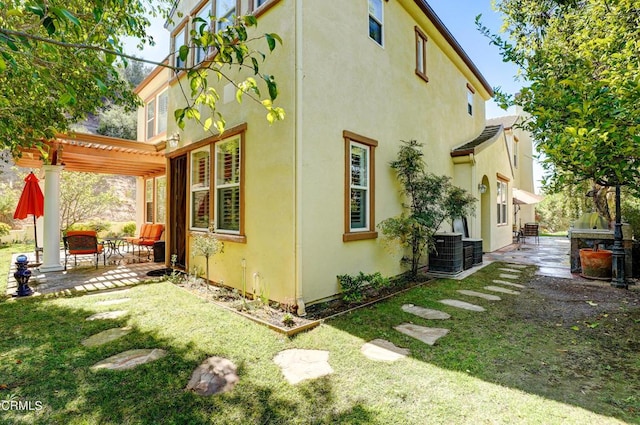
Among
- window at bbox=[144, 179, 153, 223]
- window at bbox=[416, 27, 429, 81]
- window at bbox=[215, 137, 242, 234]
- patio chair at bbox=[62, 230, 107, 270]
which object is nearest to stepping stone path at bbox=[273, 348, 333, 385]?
window at bbox=[215, 137, 242, 234]

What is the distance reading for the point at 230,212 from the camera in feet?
21.9

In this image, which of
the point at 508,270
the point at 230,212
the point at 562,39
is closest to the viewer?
the point at 230,212

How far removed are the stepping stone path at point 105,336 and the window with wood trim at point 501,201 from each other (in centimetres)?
1383

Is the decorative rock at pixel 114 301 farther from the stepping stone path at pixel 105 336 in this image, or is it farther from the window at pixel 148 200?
the window at pixel 148 200

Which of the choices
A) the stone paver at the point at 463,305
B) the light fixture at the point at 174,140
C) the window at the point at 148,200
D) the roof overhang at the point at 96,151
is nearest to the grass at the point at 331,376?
the stone paver at the point at 463,305

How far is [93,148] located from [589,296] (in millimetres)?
13099

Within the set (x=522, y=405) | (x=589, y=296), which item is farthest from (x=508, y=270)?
(x=522, y=405)

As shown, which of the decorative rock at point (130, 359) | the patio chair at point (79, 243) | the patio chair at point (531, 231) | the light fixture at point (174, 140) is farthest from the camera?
the patio chair at point (531, 231)

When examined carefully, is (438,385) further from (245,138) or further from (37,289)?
(37,289)

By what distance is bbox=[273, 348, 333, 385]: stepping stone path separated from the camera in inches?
126

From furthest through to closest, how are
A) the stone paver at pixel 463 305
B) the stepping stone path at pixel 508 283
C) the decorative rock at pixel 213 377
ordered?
the stepping stone path at pixel 508 283
the stone paver at pixel 463 305
the decorative rock at pixel 213 377

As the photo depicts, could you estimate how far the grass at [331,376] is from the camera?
8.43 ft

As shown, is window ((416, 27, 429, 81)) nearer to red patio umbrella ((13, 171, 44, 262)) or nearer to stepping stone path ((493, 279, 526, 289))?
stepping stone path ((493, 279, 526, 289))

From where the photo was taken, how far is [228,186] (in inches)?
262
